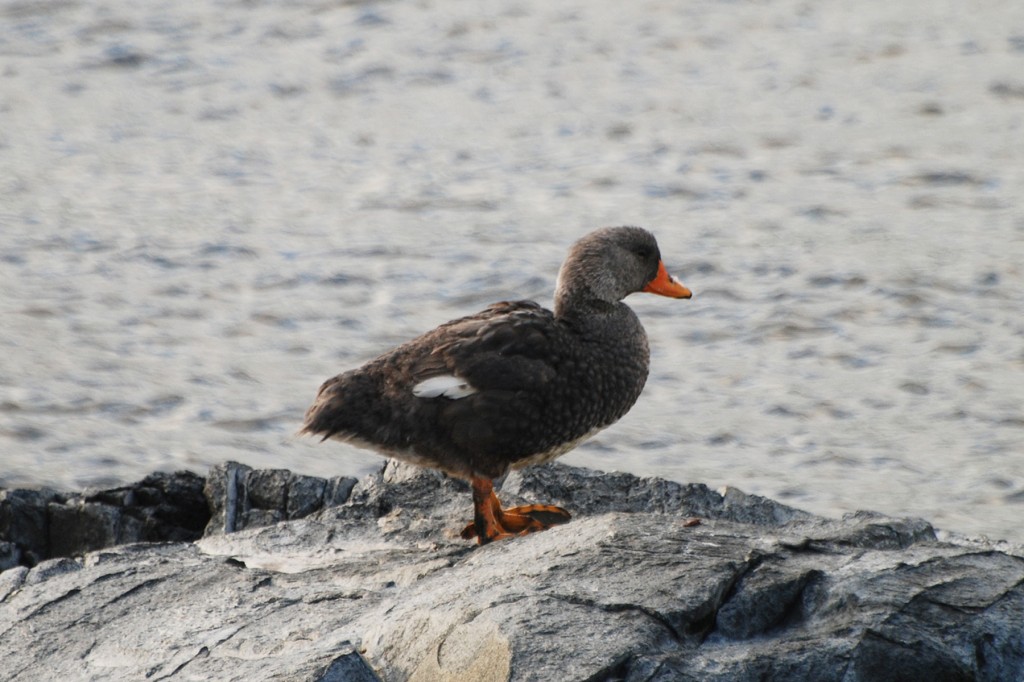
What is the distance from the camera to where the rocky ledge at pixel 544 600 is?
13.1 feet

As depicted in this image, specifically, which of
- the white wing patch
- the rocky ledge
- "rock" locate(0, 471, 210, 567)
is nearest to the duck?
the white wing patch

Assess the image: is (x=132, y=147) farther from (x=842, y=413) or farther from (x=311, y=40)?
(x=842, y=413)

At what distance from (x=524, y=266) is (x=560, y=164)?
1.56 metres

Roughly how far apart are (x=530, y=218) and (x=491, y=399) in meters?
5.74

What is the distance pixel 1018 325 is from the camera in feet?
31.9

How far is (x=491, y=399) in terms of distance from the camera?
5359mm

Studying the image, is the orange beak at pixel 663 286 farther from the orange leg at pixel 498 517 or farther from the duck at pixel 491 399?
the orange leg at pixel 498 517

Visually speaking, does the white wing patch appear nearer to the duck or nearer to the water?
the duck

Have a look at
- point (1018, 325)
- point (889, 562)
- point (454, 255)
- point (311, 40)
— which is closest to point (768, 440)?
point (1018, 325)

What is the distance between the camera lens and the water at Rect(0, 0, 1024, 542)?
8.89m

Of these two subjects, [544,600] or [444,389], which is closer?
[544,600]

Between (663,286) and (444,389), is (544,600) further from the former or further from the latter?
(663,286)

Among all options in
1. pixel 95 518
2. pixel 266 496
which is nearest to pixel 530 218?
pixel 266 496

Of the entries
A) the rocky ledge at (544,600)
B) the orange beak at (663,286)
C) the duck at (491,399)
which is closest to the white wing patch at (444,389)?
the duck at (491,399)
